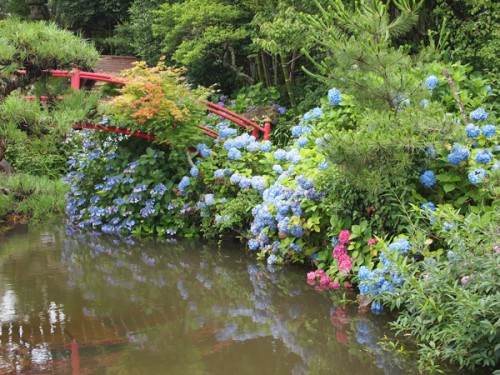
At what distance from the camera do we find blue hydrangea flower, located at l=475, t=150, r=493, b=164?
4.89 m

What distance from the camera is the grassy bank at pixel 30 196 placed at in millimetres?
7898

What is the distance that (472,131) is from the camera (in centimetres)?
509

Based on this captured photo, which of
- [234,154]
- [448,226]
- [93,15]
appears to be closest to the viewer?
[448,226]

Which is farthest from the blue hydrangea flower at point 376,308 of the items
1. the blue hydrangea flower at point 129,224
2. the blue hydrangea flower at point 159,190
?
the blue hydrangea flower at point 129,224

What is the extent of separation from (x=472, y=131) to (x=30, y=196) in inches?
209

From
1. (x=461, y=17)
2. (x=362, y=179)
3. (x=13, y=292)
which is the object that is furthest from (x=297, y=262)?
(x=461, y=17)

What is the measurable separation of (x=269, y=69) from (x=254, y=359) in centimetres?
891

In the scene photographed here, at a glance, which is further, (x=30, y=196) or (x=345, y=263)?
(x=30, y=196)

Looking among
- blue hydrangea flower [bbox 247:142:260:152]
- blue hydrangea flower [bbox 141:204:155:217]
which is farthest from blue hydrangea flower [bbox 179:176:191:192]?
blue hydrangea flower [bbox 247:142:260:152]

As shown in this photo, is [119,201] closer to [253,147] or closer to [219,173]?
[219,173]

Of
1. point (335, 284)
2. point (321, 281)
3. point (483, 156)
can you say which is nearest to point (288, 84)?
point (321, 281)

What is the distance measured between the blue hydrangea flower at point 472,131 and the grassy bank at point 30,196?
5.05 meters

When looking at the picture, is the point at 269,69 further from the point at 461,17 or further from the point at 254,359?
the point at 254,359

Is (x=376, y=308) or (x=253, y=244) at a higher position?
(x=376, y=308)
